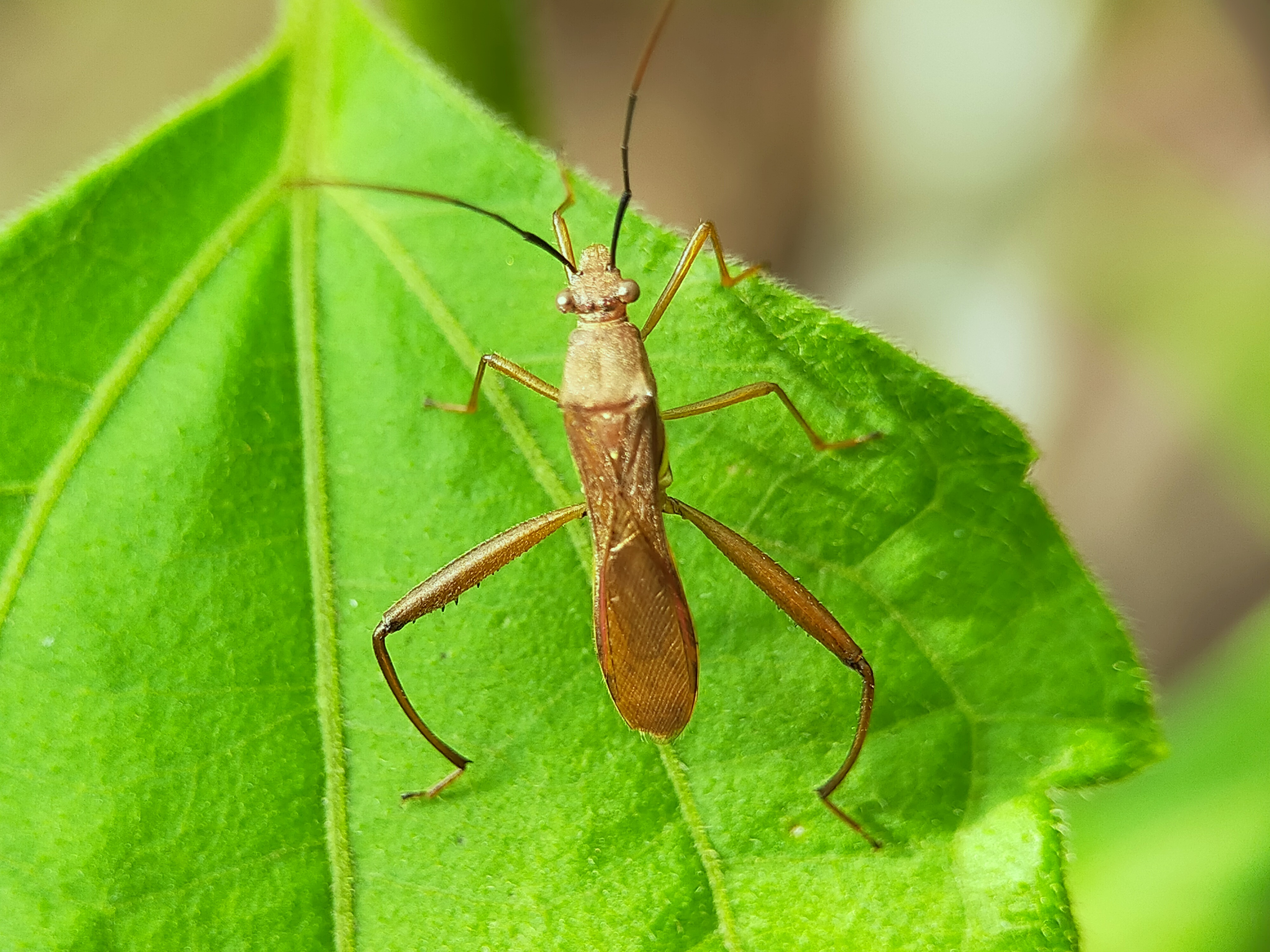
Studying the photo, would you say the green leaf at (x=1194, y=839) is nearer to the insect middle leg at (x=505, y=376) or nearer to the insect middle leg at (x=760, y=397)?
the insect middle leg at (x=760, y=397)

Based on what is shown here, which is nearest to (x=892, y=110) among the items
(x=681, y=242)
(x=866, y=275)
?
(x=866, y=275)

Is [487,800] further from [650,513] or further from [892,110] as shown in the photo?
[892,110]

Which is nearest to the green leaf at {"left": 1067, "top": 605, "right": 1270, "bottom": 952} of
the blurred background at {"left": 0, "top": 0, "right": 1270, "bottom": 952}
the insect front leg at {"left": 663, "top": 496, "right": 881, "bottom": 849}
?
the blurred background at {"left": 0, "top": 0, "right": 1270, "bottom": 952}

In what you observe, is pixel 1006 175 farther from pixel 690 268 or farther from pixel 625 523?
pixel 625 523

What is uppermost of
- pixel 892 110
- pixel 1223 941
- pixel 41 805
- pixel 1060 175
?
pixel 892 110

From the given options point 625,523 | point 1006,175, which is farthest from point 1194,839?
point 1006,175

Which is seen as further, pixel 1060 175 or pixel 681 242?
pixel 1060 175
